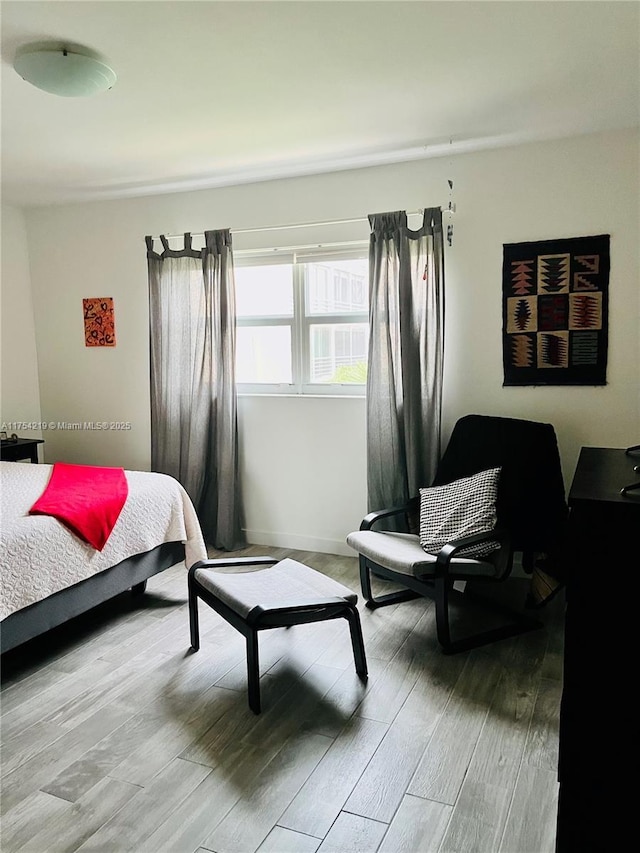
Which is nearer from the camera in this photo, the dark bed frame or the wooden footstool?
the wooden footstool

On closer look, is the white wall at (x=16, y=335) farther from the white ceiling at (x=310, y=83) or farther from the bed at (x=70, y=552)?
the bed at (x=70, y=552)

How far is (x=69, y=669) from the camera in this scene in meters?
2.71

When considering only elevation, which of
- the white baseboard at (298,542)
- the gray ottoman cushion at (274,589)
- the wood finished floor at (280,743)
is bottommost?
the wood finished floor at (280,743)

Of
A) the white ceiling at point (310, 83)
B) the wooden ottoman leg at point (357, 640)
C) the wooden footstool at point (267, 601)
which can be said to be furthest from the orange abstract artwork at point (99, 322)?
the wooden ottoman leg at point (357, 640)

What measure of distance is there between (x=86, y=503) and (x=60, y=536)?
0.25 m

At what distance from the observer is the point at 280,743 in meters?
2.18

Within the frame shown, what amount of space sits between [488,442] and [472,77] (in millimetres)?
1765

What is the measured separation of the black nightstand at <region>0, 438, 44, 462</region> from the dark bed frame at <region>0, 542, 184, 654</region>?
1.70m

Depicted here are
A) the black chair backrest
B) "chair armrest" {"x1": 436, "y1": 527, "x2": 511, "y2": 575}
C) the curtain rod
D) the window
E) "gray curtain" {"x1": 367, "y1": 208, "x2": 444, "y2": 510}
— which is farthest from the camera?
the window

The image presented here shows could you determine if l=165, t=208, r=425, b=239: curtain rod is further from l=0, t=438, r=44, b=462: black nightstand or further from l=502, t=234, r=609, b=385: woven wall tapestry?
l=0, t=438, r=44, b=462: black nightstand

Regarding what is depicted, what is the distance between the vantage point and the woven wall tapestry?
11.0 ft

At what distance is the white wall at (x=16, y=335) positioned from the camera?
4.79 metres

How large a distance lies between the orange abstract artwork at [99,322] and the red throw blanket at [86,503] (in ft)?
5.20

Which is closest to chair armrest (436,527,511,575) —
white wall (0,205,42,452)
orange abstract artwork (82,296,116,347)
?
orange abstract artwork (82,296,116,347)
